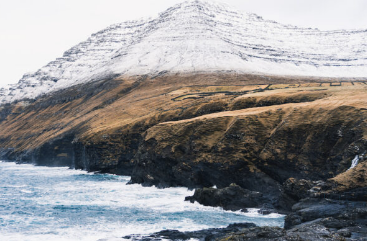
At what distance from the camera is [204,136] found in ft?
178

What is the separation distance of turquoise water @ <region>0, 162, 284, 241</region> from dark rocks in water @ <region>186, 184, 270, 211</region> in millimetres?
1222

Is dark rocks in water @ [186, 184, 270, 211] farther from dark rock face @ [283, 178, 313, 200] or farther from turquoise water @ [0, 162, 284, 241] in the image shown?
dark rock face @ [283, 178, 313, 200]

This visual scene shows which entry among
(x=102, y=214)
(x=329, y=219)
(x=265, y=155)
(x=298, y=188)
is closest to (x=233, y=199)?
(x=265, y=155)

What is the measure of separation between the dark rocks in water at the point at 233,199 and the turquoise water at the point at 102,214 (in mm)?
1222

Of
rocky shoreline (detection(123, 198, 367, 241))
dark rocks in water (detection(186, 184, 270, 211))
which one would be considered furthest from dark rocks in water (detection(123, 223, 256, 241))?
dark rocks in water (detection(186, 184, 270, 211))

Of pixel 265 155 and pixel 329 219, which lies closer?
pixel 329 219

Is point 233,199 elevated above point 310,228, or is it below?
below

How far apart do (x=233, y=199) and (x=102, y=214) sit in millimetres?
15359

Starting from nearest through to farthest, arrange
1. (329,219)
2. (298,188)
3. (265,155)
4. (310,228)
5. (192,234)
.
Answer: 1. (310,228)
2. (329,219)
3. (192,234)
4. (298,188)
5. (265,155)

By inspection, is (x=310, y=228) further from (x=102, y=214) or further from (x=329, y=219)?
(x=102, y=214)

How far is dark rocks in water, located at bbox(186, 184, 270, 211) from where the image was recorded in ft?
134

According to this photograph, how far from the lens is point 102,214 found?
40875 millimetres

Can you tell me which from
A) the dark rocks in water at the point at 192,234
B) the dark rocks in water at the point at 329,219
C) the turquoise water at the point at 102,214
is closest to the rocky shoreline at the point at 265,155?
the dark rocks in water at the point at 329,219

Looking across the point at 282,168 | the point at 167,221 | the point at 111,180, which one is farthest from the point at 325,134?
the point at 111,180
